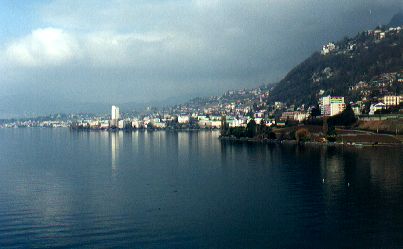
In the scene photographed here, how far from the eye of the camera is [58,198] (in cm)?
1478

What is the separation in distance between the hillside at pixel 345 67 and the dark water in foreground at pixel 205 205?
36763 mm

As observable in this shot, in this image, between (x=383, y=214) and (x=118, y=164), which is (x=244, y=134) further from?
(x=383, y=214)

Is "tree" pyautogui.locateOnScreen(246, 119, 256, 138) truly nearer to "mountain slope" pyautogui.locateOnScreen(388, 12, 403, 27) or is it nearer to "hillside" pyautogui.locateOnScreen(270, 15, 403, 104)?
"hillside" pyautogui.locateOnScreen(270, 15, 403, 104)

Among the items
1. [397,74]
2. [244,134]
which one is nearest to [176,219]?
[244,134]

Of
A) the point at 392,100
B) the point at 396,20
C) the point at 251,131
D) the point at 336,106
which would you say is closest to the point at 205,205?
the point at 251,131

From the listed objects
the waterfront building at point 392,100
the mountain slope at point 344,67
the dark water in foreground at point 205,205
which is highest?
the mountain slope at point 344,67

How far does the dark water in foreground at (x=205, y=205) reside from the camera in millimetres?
10375

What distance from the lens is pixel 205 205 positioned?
1364 cm

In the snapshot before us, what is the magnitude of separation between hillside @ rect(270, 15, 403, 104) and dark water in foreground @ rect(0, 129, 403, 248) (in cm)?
3676

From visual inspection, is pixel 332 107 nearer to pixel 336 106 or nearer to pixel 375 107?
A: pixel 336 106

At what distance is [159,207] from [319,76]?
67.8 m

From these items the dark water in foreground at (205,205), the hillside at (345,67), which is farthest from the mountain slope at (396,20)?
the dark water in foreground at (205,205)

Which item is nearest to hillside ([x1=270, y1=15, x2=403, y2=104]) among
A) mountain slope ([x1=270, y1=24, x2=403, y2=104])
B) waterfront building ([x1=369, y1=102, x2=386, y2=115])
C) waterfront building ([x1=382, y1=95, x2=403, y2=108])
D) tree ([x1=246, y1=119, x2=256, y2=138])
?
mountain slope ([x1=270, y1=24, x2=403, y2=104])

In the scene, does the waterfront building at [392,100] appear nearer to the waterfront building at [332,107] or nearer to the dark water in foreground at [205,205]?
the waterfront building at [332,107]
